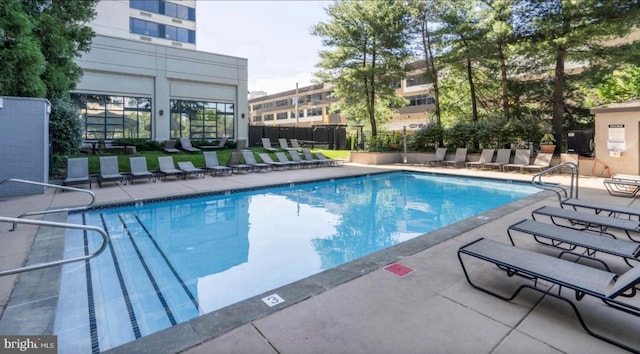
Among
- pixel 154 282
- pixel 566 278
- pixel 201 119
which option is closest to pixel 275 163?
pixel 201 119

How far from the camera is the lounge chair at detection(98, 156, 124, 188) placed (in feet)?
32.3

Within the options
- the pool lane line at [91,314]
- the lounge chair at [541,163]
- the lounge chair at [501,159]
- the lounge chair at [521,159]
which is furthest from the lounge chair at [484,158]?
the pool lane line at [91,314]

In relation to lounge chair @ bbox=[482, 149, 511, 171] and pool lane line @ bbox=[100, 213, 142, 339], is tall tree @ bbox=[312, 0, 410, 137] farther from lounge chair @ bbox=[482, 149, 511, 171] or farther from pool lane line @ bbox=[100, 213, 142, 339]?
pool lane line @ bbox=[100, 213, 142, 339]

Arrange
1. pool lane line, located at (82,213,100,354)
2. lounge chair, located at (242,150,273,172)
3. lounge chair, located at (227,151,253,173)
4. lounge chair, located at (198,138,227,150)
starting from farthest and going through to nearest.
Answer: lounge chair, located at (198,138,227,150) → lounge chair, located at (242,150,273,172) → lounge chair, located at (227,151,253,173) → pool lane line, located at (82,213,100,354)

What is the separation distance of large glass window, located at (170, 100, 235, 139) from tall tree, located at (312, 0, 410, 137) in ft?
23.0

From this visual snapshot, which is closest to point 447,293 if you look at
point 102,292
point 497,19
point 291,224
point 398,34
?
point 102,292

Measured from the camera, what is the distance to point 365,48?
19422 mm

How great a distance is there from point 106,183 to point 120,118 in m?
9.72

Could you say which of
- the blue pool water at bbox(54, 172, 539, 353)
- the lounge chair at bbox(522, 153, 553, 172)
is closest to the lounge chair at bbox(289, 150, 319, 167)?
the blue pool water at bbox(54, 172, 539, 353)

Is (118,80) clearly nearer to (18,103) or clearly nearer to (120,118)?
(120,118)

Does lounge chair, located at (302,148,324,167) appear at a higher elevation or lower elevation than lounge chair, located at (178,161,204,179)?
higher

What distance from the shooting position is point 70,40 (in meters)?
11.6

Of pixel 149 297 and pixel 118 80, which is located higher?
pixel 118 80

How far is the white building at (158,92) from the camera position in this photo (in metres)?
17.9
